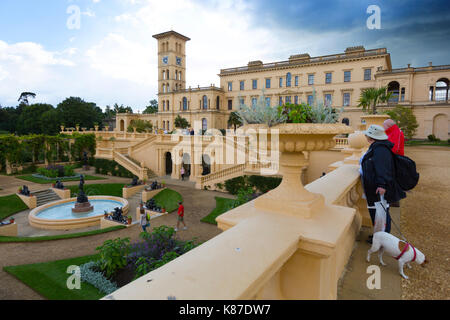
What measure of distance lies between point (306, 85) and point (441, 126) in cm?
2053

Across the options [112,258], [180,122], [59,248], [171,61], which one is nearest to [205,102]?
[180,122]

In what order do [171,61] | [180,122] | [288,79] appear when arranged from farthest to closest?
[171,61] < [180,122] < [288,79]

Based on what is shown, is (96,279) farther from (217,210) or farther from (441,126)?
(441,126)

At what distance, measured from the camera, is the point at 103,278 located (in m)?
8.16

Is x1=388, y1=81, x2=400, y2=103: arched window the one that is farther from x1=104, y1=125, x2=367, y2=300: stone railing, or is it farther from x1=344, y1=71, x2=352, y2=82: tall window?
x1=104, y1=125, x2=367, y2=300: stone railing

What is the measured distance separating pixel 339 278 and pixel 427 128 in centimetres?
4375

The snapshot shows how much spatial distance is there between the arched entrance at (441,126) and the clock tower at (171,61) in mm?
49092

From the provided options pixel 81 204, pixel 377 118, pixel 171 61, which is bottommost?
pixel 81 204

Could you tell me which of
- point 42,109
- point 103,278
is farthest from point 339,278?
point 42,109

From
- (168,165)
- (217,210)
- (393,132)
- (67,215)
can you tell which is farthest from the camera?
(168,165)

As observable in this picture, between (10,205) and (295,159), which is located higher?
(295,159)

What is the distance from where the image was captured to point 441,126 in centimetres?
3619

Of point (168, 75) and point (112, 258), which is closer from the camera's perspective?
point (112, 258)

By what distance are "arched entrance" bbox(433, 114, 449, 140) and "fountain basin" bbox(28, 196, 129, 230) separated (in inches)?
1646
